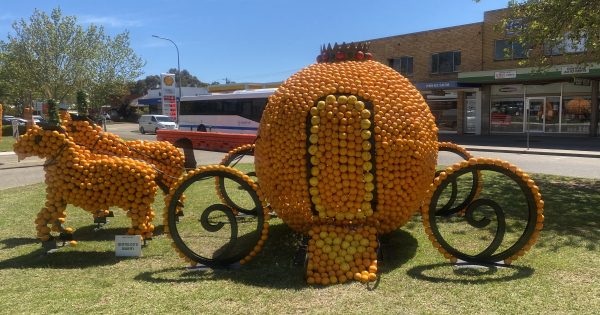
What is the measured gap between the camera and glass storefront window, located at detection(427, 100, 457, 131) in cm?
3200

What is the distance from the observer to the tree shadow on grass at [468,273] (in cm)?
454

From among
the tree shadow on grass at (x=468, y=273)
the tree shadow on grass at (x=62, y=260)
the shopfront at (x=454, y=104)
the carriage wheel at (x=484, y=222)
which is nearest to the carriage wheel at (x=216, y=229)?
the tree shadow on grass at (x=62, y=260)

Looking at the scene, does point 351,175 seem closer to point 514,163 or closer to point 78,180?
point 78,180

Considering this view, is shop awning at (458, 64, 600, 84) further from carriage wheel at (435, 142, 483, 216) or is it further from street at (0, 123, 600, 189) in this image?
carriage wheel at (435, 142, 483, 216)

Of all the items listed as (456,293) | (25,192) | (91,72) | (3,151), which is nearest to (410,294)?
(456,293)

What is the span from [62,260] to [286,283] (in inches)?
111

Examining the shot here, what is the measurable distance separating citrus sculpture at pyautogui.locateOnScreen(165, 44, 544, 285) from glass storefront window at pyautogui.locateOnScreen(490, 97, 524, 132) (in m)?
26.5

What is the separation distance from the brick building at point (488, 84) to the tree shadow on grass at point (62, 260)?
23.8 m

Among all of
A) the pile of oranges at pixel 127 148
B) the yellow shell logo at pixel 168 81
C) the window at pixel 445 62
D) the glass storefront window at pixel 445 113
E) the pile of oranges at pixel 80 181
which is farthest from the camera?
the yellow shell logo at pixel 168 81

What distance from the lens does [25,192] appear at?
10609mm

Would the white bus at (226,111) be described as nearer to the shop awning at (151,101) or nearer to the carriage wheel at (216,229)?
the carriage wheel at (216,229)

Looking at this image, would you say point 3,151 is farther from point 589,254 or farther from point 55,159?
point 589,254

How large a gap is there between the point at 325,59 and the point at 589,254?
372 cm

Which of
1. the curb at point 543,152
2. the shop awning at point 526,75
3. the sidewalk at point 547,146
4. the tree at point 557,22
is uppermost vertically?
the shop awning at point 526,75
